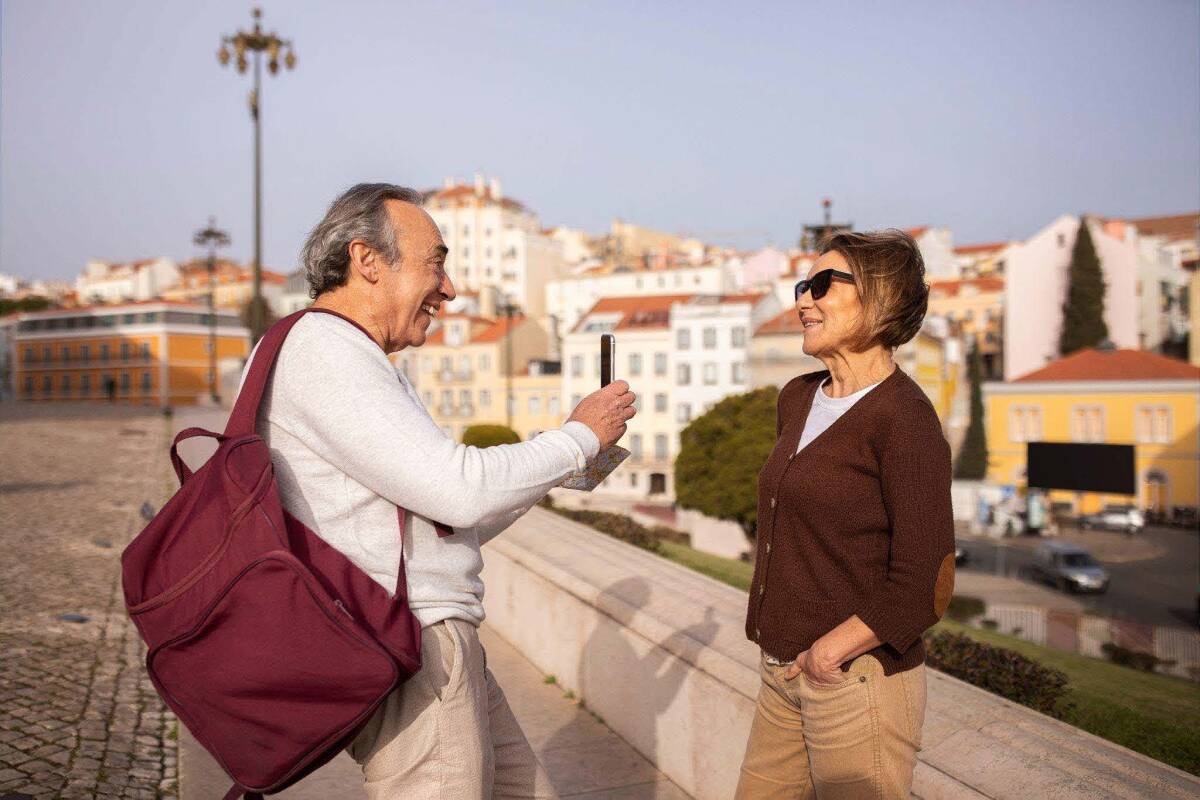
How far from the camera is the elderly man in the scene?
5.82 ft

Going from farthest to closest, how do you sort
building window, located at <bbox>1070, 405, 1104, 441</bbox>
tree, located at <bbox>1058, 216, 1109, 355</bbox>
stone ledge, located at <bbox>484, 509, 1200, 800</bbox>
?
1. tree, located at <bbox>1058, 216, 1109, 355</bbox>
2. building window, located at <bbox>1070, 405, 1104, 441</bbox>
3. stone ledge, located at <bbox>484, 509, 1200, 800</bbox>

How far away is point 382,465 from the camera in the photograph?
1760mm

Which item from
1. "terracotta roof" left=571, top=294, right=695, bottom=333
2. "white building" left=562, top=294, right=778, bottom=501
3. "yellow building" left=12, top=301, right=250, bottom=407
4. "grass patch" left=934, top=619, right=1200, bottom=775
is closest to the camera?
"grass patch" left=934, top=619, right=1200, bottom=775

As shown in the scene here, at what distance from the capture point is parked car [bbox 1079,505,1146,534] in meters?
35.8

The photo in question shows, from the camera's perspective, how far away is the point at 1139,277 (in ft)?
185

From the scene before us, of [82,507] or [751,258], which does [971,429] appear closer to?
[751,258]

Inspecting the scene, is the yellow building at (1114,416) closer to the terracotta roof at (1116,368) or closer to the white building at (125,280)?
the terracotta roof at (1116,368)

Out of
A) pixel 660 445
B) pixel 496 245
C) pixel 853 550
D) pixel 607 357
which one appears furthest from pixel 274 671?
pixel 496 245

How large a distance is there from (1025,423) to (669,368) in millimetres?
20467

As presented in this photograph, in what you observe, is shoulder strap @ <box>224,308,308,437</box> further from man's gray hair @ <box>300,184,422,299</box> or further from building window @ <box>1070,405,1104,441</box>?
building window @ <box>1070,405,1104,441</box>

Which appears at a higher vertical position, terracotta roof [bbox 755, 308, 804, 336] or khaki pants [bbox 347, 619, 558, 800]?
terracotta roof [bbox 755, 308, 804, 336]

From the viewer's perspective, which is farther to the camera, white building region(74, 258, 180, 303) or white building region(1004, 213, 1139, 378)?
white building region(74, 258, 180, 303)

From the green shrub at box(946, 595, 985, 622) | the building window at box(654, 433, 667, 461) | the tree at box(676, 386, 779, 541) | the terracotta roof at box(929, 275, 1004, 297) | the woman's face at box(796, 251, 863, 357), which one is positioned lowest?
the green shrub at box(946, 595, 985, 622)

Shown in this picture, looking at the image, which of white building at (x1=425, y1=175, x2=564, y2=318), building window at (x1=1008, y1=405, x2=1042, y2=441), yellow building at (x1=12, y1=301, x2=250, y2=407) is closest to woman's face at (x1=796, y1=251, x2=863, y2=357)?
building window at (x1=1008, y1=405, x2=1042, y2=441)
